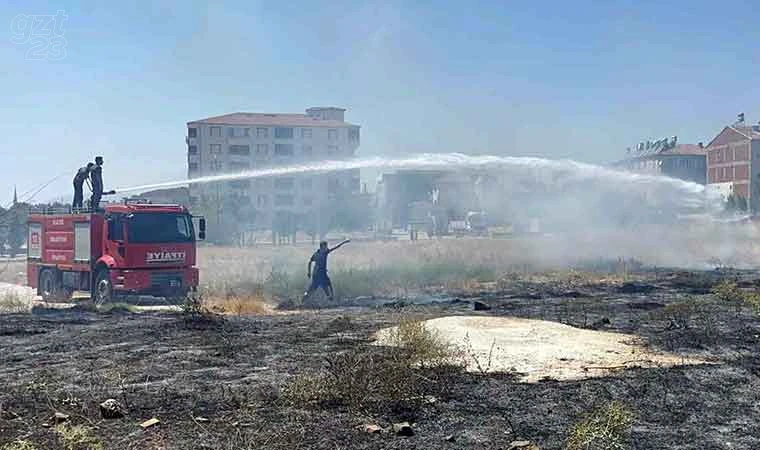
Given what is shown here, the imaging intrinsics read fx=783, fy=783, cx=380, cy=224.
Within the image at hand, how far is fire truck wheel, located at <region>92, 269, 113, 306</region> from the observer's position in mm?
19381

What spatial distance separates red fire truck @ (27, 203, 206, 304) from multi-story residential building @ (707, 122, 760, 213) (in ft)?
181

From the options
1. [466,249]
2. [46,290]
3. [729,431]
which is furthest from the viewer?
[466,249]

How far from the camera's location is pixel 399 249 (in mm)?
35531

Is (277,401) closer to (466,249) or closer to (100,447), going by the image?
(100,447)

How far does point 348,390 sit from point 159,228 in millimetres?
12653

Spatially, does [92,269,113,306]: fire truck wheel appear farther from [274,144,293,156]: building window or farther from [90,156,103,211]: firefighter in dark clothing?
[274,144,293,156]: building window

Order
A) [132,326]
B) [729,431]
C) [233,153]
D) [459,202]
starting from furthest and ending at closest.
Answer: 1. [233,153]
2. [459,202]
3. [132,326]
4. [729,431]

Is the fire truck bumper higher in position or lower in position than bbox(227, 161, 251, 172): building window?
lower

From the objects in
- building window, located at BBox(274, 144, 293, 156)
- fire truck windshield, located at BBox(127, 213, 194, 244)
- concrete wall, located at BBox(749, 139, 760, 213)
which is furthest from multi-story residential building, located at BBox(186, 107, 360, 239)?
fire truck windshield, located at BBox(127, 213, 194, 244)

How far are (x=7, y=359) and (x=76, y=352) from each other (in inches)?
36.4

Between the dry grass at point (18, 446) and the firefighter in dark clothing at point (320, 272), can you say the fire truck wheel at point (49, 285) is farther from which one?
the dry grass at point (18, 446)

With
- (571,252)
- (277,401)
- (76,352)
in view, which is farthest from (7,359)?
(571,252)

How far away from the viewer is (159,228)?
63.8 ft

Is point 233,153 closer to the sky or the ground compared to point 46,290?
closer to the sky
